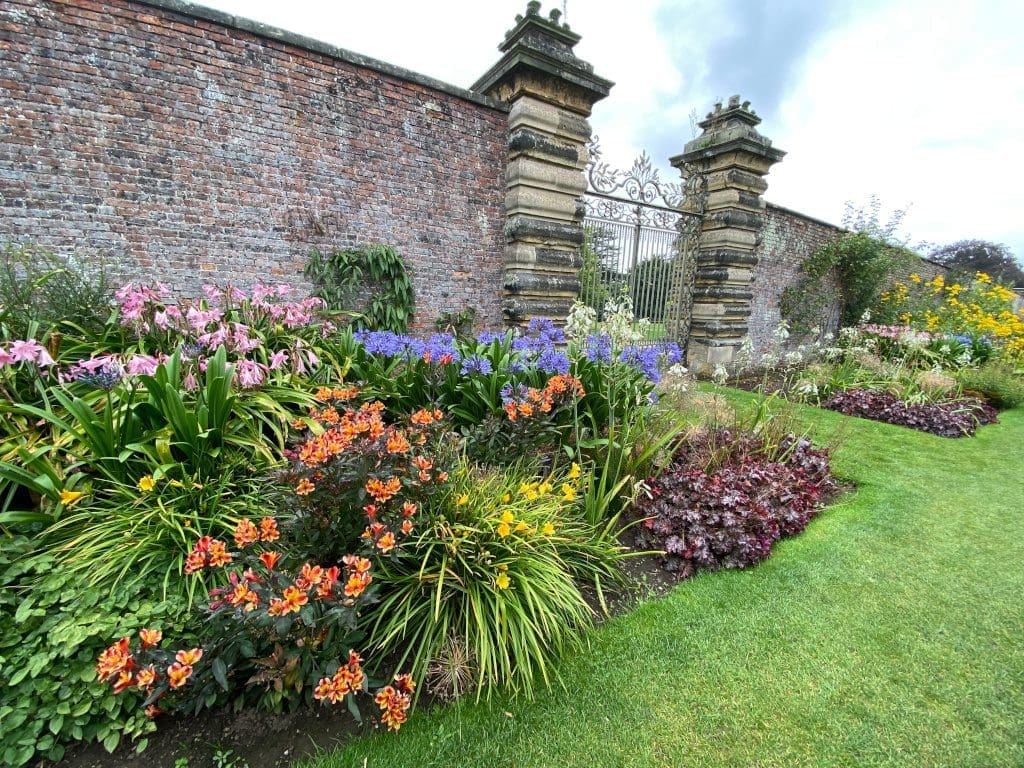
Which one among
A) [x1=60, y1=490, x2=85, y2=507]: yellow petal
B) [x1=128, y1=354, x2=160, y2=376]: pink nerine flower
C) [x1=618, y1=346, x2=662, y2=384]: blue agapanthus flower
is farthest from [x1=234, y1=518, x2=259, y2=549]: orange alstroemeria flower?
[x1=618, y1=346, x2=662, y2=384]: blue agapanthus flower

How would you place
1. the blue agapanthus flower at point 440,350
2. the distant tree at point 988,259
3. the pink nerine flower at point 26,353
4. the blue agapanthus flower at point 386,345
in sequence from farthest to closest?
1. the distant tree at point 988,259
2. the blue agapanthus flower at point 386,345
3. the blue agapanthus flower at point 440,350
4. the pink nerine flower at point 26,353

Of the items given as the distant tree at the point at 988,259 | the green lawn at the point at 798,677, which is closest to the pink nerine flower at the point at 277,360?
the green lawn at the point at 798,677

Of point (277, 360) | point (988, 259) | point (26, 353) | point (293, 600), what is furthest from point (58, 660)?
point (988, 259)

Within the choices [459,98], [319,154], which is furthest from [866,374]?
[319,154]

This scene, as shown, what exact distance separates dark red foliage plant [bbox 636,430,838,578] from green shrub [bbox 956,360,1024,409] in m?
5.52

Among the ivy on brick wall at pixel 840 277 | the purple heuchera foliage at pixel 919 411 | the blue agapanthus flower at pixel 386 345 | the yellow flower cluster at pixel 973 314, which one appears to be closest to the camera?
the blue agapanthus flower at pixel 386 345

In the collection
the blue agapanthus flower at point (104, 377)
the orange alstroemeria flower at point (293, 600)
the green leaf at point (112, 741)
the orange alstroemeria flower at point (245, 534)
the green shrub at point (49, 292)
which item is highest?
the green shrub at point (49, 292)

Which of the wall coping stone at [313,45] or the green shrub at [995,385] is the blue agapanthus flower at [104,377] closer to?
the wall coping stone at [313,45]

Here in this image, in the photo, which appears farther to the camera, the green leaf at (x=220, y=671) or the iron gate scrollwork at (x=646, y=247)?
the iron gate scrollwork at (x=646, y=247)

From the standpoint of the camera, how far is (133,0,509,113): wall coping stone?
372cm

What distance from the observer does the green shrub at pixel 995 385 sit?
6.49 m

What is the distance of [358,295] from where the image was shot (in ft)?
16.1

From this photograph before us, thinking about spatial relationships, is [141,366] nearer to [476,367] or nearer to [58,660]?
[58,660]

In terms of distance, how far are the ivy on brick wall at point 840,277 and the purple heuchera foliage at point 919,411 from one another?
12.2 ft
